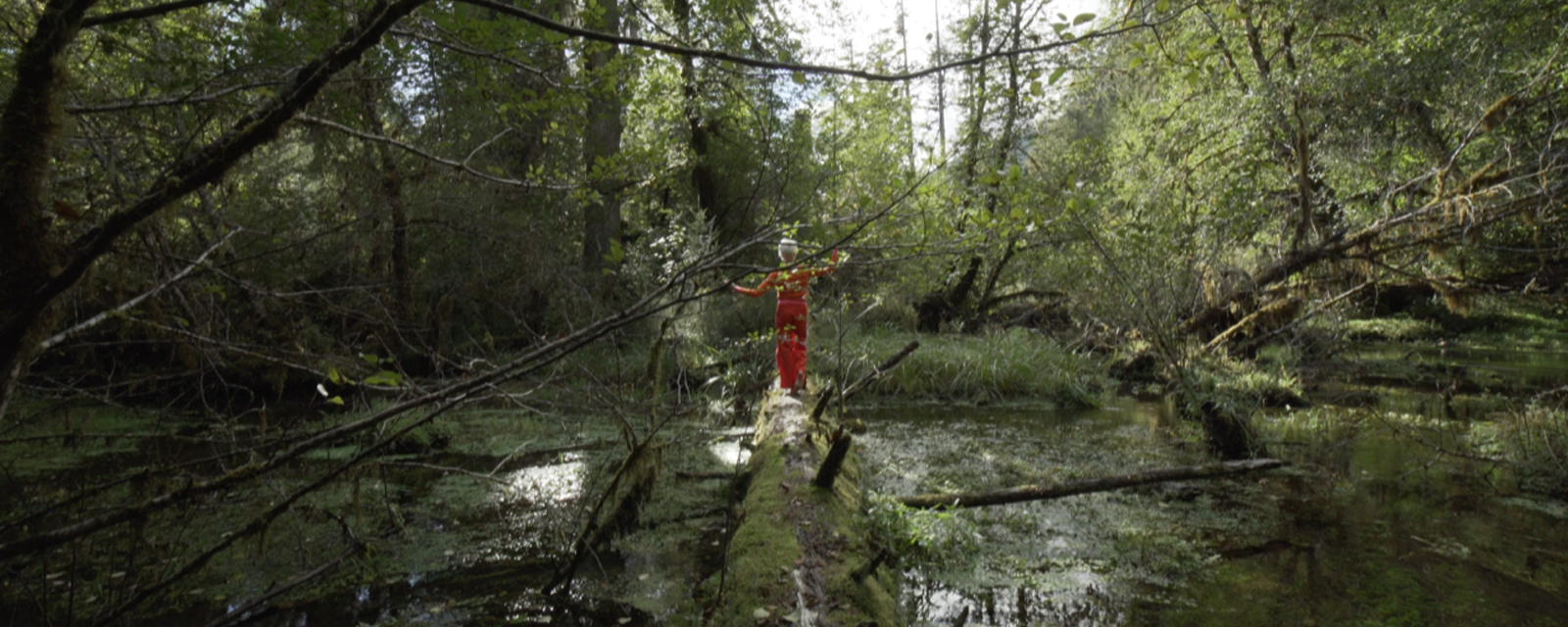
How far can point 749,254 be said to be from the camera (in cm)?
1240

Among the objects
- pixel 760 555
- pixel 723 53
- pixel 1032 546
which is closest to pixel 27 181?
pixel 723 53

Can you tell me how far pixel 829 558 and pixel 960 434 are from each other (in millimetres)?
4560

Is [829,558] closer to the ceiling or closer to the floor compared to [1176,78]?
closer to the floor

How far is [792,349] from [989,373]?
4.37m

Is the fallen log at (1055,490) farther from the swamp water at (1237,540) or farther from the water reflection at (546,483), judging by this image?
the water reflection at (546,483)

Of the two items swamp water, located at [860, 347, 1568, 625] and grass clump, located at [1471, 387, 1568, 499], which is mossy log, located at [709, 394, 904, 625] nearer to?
swamp water, located at [860, 347, 1568, 625]

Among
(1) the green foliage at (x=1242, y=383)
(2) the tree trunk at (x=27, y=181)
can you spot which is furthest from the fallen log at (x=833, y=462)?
(1) the green foliage at (x=1242, y=383)

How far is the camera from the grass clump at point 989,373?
9.73 m

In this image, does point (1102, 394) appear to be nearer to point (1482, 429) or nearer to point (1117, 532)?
point (1482, 429)

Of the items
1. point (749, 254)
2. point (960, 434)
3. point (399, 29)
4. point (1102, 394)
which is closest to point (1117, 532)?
point (960, 434)

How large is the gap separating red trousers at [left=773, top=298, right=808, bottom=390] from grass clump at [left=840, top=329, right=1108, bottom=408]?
2939 millimetres

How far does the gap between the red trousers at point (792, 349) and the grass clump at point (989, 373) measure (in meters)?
2.94

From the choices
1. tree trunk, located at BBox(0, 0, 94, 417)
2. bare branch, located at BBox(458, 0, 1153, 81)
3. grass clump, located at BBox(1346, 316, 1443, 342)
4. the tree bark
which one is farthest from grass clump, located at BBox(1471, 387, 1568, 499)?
grass clump, located at BBox(1346, 316, 1443, 342)

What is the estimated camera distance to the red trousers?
21.2ft
